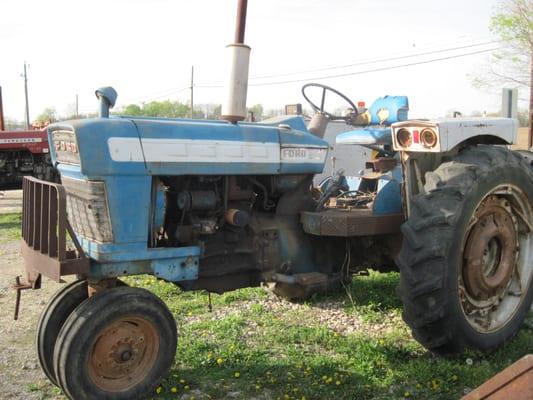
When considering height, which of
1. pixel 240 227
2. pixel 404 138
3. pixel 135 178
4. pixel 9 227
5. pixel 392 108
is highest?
pixel 392 108

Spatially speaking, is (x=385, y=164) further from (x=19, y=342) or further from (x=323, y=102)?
(x=19, y=342)

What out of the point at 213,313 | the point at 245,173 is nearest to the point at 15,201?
the point at 213,313

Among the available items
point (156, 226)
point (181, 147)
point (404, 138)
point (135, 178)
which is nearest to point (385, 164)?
point (404, 138)

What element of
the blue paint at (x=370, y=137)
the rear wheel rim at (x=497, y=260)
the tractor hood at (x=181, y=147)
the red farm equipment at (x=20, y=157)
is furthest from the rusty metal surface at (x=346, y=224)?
the red farm equipment at (x=20, y=157)

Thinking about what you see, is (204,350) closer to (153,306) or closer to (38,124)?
(153,306)

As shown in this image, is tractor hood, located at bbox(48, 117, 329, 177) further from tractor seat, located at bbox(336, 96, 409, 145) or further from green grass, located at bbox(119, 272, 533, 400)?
green grass, located at bbox(119, 272, 533, 400)

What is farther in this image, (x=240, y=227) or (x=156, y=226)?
(x=240, y=227)

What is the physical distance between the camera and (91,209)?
135 inches

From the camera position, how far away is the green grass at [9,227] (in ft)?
31.9

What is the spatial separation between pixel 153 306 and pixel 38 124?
15.0m

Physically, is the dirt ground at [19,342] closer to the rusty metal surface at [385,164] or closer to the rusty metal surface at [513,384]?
the rusty metal surface at [513,384]

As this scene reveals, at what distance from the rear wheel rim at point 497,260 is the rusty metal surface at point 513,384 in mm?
1950

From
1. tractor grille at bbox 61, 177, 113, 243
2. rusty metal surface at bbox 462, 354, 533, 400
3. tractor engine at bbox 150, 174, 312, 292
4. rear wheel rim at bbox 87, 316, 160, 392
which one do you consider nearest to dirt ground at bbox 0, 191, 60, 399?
rear wheel rim at bbox 87, 316, 160, 392

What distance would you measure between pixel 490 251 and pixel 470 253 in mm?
401
